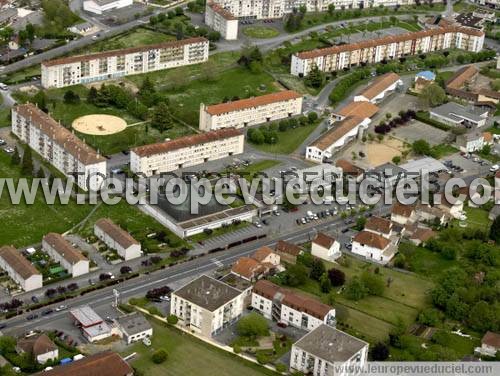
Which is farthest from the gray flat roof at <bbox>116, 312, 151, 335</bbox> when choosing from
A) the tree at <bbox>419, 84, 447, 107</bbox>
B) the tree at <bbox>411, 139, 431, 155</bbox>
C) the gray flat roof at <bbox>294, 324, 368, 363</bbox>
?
the tree at <bbox>419, 84, 447, 107</bbox>

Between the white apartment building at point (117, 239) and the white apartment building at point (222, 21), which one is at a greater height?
the white apartment building at point (222, 21)

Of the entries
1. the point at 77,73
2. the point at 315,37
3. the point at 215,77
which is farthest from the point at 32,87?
the point at 315,37

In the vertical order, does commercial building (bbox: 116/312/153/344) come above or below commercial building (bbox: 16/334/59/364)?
below

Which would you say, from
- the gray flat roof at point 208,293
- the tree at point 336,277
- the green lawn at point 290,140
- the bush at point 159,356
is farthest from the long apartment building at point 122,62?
the bush at point 159,356

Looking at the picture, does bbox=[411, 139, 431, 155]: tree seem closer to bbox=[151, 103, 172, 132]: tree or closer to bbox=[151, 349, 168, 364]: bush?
bbox=[151, 103, 172, 132]: tree

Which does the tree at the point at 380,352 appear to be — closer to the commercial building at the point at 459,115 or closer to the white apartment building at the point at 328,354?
the white apartment building at the point at 328,354

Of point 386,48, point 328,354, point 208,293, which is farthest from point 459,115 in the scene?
point 328,354

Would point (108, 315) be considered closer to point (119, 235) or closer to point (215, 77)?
point (119, 235)
